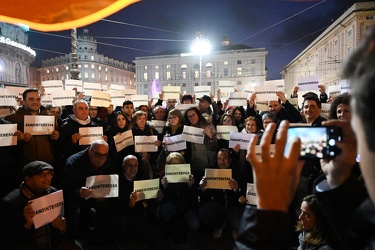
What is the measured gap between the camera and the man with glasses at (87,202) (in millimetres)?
4648

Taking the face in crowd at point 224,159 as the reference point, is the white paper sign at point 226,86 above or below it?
above

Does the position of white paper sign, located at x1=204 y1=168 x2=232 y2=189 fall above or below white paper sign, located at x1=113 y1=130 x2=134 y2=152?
below

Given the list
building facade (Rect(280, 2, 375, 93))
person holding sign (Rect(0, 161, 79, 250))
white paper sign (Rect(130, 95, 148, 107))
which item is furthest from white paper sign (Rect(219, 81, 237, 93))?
building facade (Rect(280, 2, 375, 93))

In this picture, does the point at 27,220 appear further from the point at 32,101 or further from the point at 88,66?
the point at 88,66

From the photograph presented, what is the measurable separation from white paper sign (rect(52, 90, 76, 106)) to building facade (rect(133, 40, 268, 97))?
67007mm

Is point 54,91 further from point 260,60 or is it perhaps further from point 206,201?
point 260,60

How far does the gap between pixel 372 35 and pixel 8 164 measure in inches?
206

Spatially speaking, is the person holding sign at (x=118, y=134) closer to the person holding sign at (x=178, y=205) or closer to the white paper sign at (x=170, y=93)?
the person holding sign at (x=178, y=205)

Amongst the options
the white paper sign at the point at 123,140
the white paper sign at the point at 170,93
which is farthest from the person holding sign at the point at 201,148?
the white paper sign at the point at 170,93

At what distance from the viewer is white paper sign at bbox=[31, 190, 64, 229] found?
359 cm

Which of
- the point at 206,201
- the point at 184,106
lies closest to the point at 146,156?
the point at 206,201

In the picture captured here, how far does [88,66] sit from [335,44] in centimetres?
6387

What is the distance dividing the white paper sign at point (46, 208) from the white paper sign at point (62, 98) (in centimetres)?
363

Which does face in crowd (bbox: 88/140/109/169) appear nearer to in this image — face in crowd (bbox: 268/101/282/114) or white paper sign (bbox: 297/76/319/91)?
face in crowd (bbox: 268/101/282/114)
